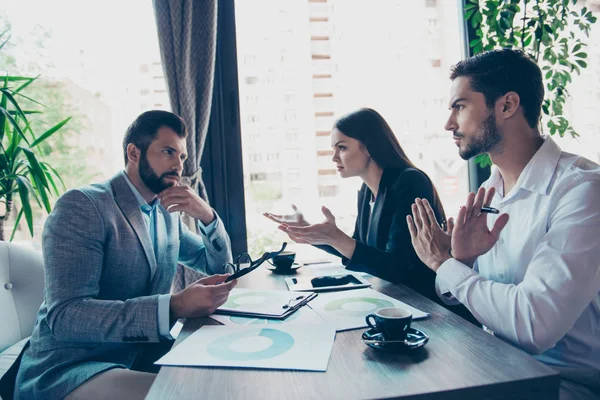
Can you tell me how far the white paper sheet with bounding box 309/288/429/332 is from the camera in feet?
3.43

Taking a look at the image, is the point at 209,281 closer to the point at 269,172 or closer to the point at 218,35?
the point at 269,172

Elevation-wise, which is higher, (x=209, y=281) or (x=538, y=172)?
(x=538, y=172)

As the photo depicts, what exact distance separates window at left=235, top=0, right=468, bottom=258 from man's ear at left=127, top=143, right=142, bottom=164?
0.96 metres

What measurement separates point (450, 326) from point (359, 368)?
299mm

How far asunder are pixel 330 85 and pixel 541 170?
163cm

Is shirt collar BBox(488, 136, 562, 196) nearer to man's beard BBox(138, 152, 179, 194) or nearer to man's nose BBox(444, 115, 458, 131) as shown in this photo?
man's nose BBox(444, 115, 458, 131)

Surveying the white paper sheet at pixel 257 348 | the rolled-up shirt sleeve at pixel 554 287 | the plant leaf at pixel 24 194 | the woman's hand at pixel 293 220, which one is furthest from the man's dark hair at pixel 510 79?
the plant leaf at pixel 24 194

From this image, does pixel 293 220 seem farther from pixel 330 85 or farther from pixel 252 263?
pixel 330 85

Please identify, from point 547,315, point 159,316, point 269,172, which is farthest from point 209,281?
point 269,172

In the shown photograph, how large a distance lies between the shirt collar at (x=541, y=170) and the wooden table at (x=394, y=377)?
0.49 m

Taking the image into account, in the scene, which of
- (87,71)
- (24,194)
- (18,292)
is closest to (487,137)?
(18,292)

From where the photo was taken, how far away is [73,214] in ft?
4.24

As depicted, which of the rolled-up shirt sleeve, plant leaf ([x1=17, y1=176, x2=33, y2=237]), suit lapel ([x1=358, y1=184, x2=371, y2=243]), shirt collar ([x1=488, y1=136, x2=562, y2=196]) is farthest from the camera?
suit lapel ([x1=358, y1=184, x2=371, y2=243])

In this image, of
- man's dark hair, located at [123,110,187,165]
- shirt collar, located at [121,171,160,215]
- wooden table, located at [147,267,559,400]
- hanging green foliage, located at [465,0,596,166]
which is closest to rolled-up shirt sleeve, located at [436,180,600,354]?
wooden table, located at [147,267,559,400]
